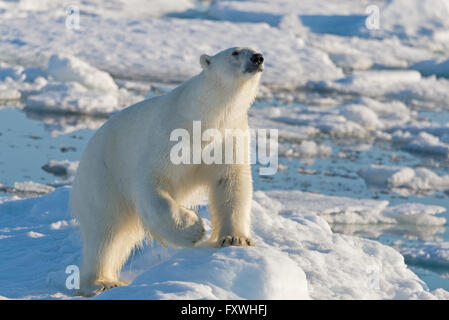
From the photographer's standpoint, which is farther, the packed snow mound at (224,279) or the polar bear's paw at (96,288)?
the polar bear's paw at (96,288)

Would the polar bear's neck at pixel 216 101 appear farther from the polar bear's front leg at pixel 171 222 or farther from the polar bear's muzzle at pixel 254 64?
the polar bear's front leg at pixel 171 222

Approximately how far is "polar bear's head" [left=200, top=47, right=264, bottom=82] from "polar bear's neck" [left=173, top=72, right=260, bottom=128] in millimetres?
35

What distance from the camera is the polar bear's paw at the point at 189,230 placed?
3400 millimetres

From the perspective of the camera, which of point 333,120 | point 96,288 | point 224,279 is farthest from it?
point 333,120

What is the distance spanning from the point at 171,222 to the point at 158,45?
437 inches

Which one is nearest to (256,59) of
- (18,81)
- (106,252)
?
(106,252)

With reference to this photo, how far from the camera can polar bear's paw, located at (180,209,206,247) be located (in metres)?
3.40

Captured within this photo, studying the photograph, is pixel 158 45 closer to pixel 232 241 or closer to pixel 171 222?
pixel 232 241

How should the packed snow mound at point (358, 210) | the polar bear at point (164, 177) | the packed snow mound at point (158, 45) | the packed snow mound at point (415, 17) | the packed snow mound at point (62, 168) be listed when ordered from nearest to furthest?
1. the polar bear at point (164, 177)
2. the packed snow mound at point (358, 210)
3. the packed snow mound at point (62, 168)
4. the packed snow mound at point (158, 45)
5. the packed snow mound at point (415, 17)

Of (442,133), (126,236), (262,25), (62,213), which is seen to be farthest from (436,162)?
(262,25)

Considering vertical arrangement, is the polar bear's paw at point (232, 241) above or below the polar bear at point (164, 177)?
below

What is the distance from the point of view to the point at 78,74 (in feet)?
35.8

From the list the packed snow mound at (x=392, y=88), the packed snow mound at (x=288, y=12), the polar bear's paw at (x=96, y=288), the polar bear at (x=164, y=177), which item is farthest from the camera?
the packed snow mound at (x=288, y=12)

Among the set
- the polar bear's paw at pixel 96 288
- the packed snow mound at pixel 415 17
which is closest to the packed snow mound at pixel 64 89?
the polar bear's paw at pixel 96 288
